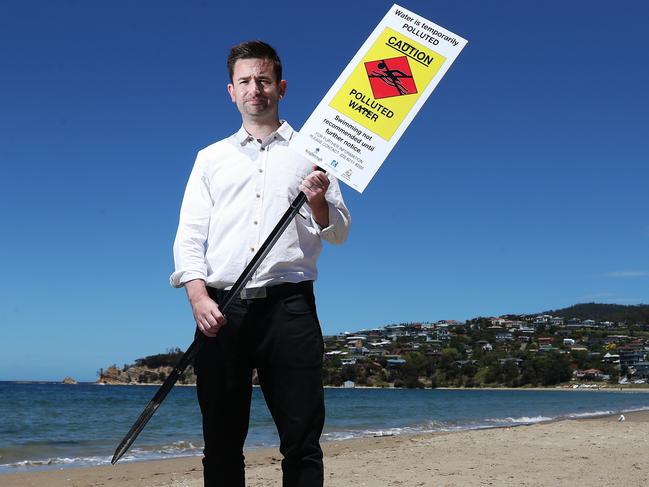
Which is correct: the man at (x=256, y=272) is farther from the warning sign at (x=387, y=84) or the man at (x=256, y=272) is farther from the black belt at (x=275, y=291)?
the warning sign at (x=387, y=84)

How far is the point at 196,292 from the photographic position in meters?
2.61

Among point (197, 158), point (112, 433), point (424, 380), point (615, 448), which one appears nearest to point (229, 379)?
point (197, 158)

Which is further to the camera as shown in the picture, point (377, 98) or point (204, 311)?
point (377, 98)

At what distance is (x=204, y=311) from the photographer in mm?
2539

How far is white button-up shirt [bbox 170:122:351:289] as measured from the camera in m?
2.66

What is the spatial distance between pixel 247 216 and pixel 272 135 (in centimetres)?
35

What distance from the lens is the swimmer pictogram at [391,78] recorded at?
105 inches

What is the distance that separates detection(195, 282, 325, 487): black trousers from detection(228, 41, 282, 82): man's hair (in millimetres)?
879

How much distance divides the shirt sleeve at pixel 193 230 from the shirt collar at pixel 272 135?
0.18m

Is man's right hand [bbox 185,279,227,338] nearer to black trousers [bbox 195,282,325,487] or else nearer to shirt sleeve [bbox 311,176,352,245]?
black trousers [bbox 195,282,325,487]

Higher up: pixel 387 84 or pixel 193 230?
pixel 387 84

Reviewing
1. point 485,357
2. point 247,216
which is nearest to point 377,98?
point 247,216

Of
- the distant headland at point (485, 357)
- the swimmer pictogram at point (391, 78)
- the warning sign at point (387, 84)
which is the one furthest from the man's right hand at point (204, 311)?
the distant headland at point (485, 357)

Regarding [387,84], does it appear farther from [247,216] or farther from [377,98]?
[247,216]
